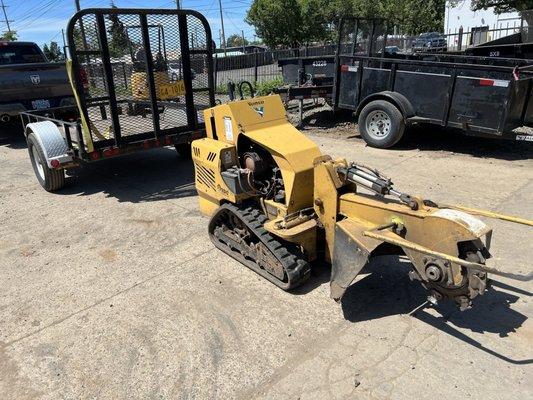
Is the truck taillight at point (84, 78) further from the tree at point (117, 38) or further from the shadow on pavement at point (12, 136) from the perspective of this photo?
the shadow on pavement at point (12, 136)

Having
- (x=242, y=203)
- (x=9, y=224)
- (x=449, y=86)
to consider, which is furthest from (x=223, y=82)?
(x=242, y=203)

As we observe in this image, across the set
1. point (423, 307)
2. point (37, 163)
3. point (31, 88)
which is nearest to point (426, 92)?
point (423, 307)

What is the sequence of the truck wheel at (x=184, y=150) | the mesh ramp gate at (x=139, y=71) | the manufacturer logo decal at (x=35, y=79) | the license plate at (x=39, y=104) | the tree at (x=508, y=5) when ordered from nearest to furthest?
the mesh ramp gate at (x=139, y=71), the truck wheel at (x=184, y=150), the manufacturer logo decal at (x=35, y=79), the license plate at (x=39, y=104), the tree at (x=508, y=5)

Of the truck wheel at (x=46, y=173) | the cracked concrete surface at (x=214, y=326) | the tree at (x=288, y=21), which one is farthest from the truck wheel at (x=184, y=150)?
the tree at (x=288, y=21)

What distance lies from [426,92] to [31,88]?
7965mm

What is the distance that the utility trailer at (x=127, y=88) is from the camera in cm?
604

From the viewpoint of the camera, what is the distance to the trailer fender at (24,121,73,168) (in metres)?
6.62

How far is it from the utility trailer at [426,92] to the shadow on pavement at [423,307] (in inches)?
170

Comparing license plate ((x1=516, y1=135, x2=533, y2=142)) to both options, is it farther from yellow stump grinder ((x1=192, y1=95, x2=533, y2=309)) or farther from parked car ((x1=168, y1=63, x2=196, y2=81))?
parked car ((x1=168, y1=63, x2=196, y2=81))

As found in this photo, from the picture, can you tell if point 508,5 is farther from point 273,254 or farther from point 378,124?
point 273,254

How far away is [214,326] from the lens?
143 inches

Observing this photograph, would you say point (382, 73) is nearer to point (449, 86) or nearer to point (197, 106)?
point (449, 86)

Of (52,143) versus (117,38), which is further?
(52,143)

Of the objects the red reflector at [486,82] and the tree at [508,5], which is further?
the tree at [508,5]
